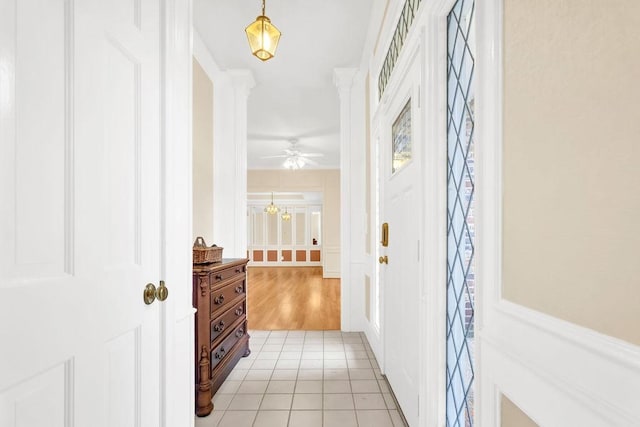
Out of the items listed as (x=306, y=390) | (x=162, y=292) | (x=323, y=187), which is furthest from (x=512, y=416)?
(x=323, y=187)

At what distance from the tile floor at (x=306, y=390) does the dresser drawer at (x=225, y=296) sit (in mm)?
549

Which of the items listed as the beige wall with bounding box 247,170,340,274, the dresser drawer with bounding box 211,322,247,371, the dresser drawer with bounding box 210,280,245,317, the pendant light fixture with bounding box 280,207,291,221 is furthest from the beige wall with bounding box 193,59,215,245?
the pendant light fixture with bounding box 280,207,291,221

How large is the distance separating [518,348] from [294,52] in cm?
319

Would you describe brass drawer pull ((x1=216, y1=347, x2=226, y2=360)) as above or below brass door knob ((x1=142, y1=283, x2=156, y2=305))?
below

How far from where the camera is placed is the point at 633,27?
501 millimetres

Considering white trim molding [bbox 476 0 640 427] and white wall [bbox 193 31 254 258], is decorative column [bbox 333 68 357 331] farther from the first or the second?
white trim molding [bbox 476 0 640 427]

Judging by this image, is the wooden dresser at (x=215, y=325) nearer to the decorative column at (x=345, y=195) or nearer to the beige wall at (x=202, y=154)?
the beige wall at (x=202, y=154)

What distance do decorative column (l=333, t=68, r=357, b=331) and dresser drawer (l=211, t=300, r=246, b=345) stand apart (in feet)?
3.94

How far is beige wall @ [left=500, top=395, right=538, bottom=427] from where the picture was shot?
2.47 ft

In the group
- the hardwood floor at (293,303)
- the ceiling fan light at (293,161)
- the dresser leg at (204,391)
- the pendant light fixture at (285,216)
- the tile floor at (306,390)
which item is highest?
the ceiling fan light at (293,161)

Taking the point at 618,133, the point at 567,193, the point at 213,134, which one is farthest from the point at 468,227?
the point at 213,134

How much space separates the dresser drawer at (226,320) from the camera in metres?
2.22

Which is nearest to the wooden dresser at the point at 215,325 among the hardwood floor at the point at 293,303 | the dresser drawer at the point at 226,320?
the dresser drawer at the point at 226,320

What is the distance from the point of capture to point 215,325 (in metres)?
2.22
